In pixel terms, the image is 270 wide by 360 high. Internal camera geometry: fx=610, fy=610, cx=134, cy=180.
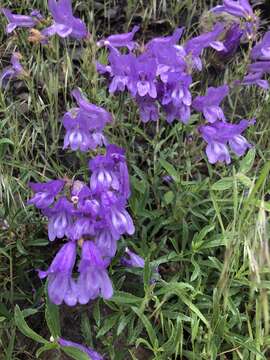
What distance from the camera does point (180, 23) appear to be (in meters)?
3.47

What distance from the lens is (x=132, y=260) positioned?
2145 mm

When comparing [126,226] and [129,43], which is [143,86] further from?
[126,226]

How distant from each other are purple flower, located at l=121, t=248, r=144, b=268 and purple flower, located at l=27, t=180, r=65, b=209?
41cm

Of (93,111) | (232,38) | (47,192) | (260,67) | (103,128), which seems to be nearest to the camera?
(47,192)

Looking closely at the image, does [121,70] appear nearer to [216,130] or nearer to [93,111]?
[93,111]

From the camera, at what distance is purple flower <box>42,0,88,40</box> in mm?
2135

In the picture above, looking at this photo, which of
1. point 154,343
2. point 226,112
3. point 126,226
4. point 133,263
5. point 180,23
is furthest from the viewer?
point 180,23

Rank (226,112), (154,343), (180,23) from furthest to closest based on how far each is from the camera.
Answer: (180,23)
(226,112)
(154,343)

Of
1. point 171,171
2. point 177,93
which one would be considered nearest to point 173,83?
point 177,93

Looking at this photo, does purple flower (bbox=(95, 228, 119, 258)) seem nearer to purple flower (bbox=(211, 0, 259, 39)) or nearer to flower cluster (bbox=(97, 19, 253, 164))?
flower cluster (bbox=(97, 19, 253, 164))

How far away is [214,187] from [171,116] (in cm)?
30

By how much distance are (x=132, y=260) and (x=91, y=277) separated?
42 centimetres

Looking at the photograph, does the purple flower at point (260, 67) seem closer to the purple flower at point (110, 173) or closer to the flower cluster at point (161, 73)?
the flower cluster at point (161, 73)

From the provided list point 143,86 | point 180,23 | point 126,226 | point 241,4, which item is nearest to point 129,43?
point 143,86
